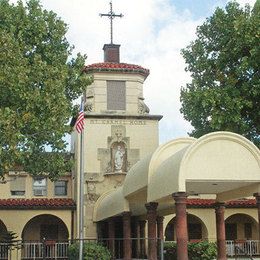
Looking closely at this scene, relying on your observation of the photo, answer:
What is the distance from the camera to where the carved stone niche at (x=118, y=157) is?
37531 millimetres

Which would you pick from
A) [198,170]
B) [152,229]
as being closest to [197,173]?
[198,170]

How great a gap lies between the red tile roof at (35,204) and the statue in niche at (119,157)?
12.5 feet

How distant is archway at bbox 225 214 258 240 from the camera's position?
41.6 metres

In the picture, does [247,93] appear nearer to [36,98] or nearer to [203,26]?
[203,26]

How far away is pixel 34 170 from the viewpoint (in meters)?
28.1

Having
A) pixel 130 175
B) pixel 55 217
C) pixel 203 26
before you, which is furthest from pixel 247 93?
pixel 55 217

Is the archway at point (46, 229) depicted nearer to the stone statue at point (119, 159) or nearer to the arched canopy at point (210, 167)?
the stone statue at point (119, 159)

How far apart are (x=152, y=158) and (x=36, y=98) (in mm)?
6204

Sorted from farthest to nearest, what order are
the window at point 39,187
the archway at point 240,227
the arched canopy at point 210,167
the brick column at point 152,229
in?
1. the archway at point 240,227
2. the window at point 39,187
3. the brick column at point 152,229
4. the arched canopy at point 210,167

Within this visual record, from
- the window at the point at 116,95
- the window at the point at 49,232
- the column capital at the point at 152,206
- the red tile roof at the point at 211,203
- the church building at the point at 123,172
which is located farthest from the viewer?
the window at the point at 49,232

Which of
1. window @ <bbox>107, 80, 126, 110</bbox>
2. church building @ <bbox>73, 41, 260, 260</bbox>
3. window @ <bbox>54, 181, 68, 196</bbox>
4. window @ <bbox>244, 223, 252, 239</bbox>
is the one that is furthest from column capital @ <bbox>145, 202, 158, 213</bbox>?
window @ <bbox>244, 223, 252, 239</bbox>

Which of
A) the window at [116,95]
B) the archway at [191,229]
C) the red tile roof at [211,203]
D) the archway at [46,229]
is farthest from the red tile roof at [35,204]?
the red tile roof at [211,203]

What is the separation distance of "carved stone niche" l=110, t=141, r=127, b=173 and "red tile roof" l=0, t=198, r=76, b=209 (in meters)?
3.79

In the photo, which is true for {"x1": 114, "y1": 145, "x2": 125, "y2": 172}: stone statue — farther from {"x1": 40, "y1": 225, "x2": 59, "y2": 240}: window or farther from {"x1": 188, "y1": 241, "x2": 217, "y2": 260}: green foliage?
{"x1": 188, "y1": 241, "x2": 217, "y2": 260}: green foliage
